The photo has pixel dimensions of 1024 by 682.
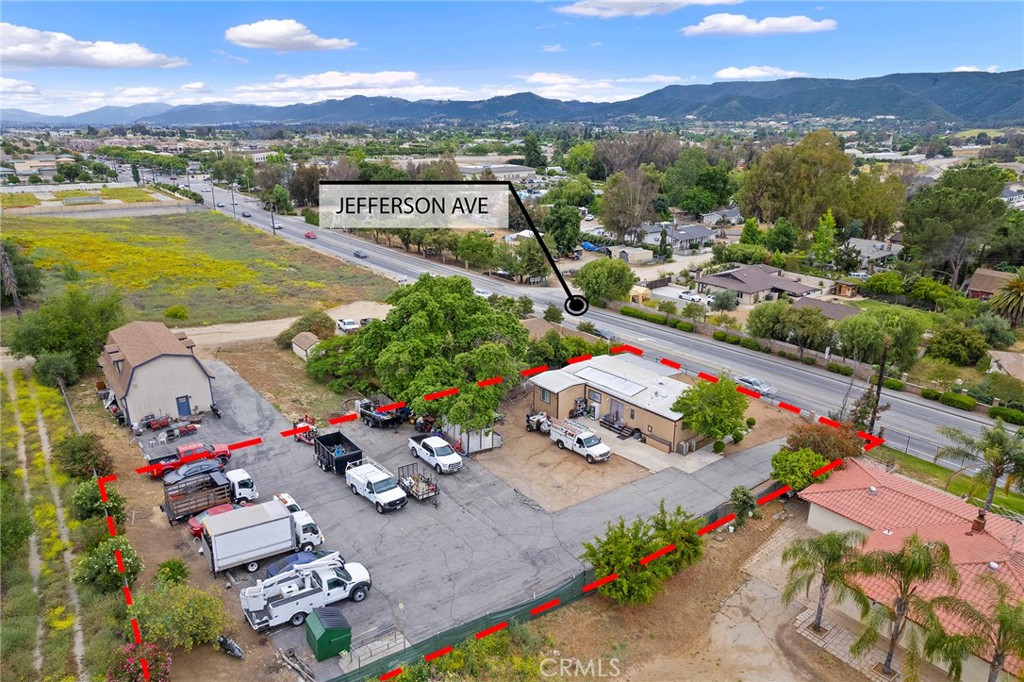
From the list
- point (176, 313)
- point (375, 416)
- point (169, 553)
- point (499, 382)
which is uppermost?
point (499, 382)

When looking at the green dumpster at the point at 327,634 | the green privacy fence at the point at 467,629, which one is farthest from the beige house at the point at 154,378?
the green privacy fence at the point at 467,629

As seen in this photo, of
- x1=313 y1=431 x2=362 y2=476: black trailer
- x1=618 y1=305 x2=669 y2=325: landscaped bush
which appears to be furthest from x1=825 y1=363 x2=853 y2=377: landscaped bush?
x1=313 y1=431 x2=362 y2=476: black trailer

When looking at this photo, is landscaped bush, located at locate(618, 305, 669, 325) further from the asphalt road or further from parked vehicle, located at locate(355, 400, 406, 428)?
parked vehicle, located at locate(355, 400, 406, 428)

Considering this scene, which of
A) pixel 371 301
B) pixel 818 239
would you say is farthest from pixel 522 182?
pixel 371 301

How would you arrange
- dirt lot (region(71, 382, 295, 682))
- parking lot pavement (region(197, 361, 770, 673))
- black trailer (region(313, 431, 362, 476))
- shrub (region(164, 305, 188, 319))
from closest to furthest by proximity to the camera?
dirt lot (region(71, 382, 295, 682)), parking lot pavement (region(197, 361, 770, 673)), black trailer (region(313, 431, 362, 476)), shrub (region(164, 305, 188, 319))

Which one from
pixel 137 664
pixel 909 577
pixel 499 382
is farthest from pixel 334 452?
pixel 909 577

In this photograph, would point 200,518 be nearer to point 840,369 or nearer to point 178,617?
point 178,617

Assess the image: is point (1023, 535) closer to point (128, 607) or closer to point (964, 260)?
point (128, 607)
